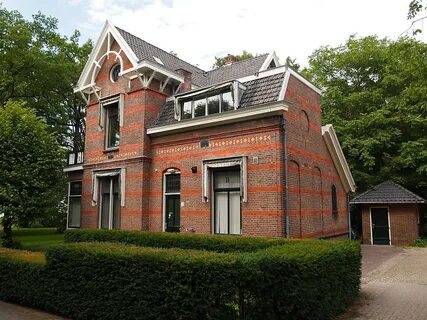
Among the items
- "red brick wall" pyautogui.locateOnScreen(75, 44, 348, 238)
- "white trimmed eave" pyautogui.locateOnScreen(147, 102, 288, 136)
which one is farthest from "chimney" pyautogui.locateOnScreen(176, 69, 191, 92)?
"white trimmed eave" pyautogui.locateOnScreen(147, 102, 288, 136)

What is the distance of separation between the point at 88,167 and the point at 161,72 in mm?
6619

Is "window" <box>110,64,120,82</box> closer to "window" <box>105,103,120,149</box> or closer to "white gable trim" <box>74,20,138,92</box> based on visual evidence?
"white gable trim" <box>74,20,138,92</box>

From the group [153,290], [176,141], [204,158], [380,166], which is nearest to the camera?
[153,290]

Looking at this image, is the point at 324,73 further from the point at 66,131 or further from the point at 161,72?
the point at 66,131

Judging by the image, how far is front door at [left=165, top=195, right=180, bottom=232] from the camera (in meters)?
15.7

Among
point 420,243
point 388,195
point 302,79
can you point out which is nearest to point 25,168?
point 302,79

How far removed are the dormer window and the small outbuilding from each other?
12293 millimetres

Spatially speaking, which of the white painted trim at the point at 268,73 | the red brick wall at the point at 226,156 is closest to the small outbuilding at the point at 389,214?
the red brick wall at the point at 226,156

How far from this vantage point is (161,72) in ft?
55.1

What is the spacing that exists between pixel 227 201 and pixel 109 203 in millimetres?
6983

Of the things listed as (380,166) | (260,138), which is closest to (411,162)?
(380,166)

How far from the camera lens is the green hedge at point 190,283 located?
549cm

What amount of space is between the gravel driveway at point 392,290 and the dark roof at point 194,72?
10.7 meters

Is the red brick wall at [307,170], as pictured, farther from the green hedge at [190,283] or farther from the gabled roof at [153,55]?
the gabled roof at [153,55]
